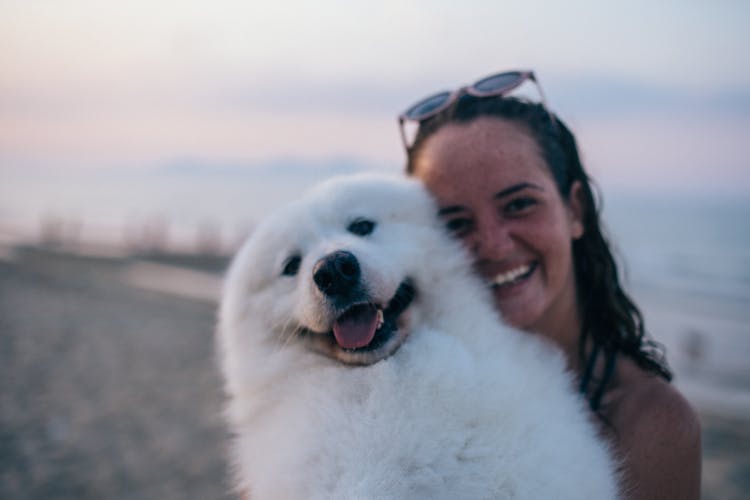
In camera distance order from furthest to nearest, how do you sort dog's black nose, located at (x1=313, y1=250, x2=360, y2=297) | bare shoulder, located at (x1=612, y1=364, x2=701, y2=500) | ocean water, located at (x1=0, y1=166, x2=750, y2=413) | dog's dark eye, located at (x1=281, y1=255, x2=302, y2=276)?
1. ocean water, located at (x1=0, y1=166, x2=750, y2=413)
2. dog's dark eye, located at (x1=281, y1=255, x2=302, y2=276)
3. dog's black nose, located at (x1=313, y1=250, x2=360, y2=297)
4. bare shoulder, located at (x1=612, y1=364, x2=701, y2=500)

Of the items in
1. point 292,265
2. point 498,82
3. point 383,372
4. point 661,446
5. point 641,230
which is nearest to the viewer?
point 383,372

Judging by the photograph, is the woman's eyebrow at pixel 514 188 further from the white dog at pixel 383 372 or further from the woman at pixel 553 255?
the white dog at pixel 383 372

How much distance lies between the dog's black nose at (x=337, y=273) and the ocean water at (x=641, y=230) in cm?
80

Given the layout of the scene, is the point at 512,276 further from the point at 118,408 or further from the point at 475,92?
the point at 118,408

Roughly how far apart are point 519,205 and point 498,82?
601 millimetres

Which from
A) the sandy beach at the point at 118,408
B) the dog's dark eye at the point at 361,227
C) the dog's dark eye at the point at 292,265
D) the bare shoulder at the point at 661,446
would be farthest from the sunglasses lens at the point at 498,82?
the sandy beach at the point at 118,408

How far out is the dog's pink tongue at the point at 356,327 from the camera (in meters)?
1.90

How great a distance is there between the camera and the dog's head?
1.95 m

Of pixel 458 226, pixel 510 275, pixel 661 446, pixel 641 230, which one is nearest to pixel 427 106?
pixel 458 226

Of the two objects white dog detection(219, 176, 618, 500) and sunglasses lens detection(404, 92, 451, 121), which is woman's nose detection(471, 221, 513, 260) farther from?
sunglasses lens detection(404, 92, 451, 121)

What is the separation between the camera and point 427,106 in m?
2.62

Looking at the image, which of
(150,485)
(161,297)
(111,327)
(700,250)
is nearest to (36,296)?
(161,297)

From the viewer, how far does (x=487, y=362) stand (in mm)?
1810

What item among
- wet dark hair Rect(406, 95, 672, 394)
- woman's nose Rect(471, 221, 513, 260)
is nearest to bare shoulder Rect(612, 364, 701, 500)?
wet dark hair Rect(406, 95, 672, 394)
